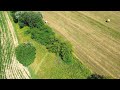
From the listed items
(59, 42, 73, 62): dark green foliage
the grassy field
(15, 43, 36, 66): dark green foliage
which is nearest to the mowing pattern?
(15, 43, 36, 66): dark green foliage

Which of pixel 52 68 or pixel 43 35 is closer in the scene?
pixel 52 68

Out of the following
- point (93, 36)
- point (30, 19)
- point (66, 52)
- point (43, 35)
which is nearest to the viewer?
point (66, 52)

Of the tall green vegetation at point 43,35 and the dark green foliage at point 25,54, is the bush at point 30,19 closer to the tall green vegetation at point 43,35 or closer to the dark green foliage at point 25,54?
the tall green vegetation at point 43,35

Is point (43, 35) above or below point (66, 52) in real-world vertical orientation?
above

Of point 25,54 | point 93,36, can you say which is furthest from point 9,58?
point 93,36

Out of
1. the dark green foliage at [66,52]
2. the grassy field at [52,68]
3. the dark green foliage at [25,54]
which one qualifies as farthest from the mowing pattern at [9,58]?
the dark green foliage at [66,52]

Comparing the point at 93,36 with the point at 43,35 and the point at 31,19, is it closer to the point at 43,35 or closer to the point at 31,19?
the point at 43,35

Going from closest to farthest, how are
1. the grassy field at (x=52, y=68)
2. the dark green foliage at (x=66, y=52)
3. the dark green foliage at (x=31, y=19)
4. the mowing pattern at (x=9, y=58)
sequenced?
the grassy field at (x=52, y=68) → the mowing pattern at (x=9, y=58) → the dark green foliage at (x=66, y=52) → the dark green foliage at (x=31, y=19)

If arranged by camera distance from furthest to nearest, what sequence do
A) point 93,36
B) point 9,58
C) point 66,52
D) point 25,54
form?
point 93,36
point 9,58
point 66,52
point 25,54
